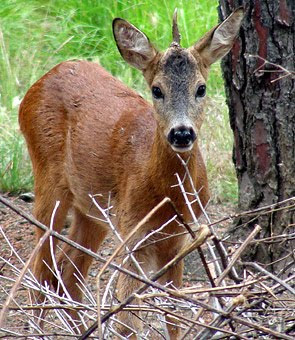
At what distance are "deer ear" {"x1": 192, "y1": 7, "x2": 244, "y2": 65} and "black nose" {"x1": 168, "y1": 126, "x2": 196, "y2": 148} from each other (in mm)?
777

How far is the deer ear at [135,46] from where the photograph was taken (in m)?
6.05

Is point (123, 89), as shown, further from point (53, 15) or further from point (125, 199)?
point (53, 15)

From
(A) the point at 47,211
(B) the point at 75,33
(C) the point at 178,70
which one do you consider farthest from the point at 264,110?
(B) the point at 75,33

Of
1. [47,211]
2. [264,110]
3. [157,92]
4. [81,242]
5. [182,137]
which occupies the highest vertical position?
[157,92]

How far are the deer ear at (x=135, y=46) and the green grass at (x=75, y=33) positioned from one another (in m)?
2.95

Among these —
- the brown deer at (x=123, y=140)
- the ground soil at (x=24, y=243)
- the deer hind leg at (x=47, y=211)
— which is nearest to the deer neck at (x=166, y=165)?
the brown deer at (x=123, y=140)

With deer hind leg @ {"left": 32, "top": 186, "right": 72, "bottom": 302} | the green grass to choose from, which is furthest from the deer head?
the green grass

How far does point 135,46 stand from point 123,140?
630 millimetres

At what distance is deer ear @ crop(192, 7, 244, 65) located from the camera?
595 cm

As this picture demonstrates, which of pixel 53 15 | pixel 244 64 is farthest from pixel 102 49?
pixel 244 64

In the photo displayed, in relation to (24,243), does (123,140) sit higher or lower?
higher

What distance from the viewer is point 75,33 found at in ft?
34.0

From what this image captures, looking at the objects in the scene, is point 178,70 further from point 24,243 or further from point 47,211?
point 24,243

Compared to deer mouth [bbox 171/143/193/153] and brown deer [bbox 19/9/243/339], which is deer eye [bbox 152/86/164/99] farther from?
deer mouth [bbox 171/143/193/153]
